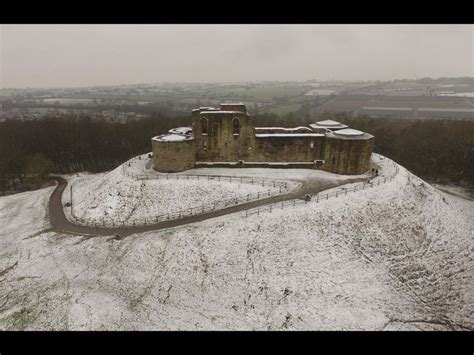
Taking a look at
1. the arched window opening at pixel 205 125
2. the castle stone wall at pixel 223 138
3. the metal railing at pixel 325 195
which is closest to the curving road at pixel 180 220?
the metal railing at pixel 325 195

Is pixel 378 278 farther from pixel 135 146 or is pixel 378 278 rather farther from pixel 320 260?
pixel 135 146

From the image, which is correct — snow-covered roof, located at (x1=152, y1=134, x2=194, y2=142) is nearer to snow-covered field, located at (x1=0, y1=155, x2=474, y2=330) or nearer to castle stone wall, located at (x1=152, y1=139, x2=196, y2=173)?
castle stone wall, located at (x1=152, y1=139, x2=196, y2=173)

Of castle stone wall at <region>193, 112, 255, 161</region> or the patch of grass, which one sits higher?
castle stone wall at <region>193, 112, 255, 161</region>

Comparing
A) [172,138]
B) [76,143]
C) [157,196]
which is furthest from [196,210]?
[76,143]

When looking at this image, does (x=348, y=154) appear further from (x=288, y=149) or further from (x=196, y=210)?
(x=196, y=210)

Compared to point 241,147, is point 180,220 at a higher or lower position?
lower

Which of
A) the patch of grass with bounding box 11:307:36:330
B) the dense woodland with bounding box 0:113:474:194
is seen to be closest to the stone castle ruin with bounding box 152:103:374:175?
the patch of grass with bounding box 11:307:36:330
